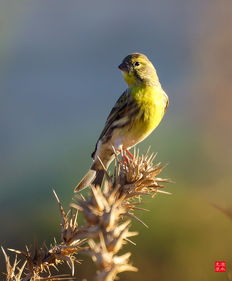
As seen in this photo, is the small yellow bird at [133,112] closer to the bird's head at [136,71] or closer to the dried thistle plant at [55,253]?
the bird's head at [136,71]

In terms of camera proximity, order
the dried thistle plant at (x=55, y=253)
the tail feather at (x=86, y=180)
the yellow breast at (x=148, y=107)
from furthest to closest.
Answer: the yellow breast at (x=148, y=107) → the tail feather at (x=86, y=180) → the dried thistle plant at (x=55, y=253)

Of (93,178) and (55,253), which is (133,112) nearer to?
(93,178)

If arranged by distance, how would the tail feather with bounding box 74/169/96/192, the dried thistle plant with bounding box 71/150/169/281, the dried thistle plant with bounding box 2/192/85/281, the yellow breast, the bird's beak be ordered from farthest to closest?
the bird's beak → the yellow breast → the tail feather with bounding box 74/169/96/192 → the dried thistle plant with bounding box 2/192/85/281 → the dried thistle plant with bounding box 71/150/169/281

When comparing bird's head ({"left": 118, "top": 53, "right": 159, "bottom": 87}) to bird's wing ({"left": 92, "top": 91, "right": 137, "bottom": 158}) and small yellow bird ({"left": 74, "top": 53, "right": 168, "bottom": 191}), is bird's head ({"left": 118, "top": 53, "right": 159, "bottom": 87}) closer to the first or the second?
small yellow bird ({"left": 74, "top": 53, "right": 168, "bottom": 191})

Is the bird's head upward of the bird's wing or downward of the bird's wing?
upward

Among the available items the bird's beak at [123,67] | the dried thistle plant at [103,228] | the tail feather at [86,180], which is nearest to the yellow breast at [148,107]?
the bird's beak at [123,67]

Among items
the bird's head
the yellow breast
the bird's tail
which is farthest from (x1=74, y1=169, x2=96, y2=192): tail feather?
the bird's head

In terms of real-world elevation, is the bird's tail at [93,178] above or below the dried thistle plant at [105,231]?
above
